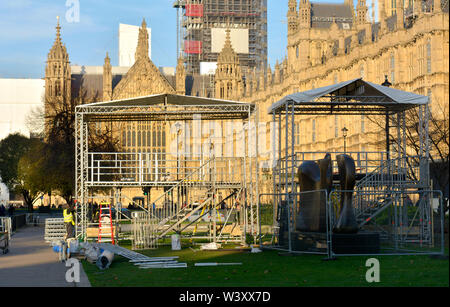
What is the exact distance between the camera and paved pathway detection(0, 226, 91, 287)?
16562 mm

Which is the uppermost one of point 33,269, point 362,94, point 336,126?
point 336,126

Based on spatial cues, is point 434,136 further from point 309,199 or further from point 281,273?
point 281,273

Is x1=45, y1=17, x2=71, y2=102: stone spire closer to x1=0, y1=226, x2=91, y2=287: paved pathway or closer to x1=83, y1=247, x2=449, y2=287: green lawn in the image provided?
x1=0, y1=226, x2=91, y2=287: paved pathway

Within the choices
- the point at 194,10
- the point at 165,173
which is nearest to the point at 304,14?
the point at 194,10

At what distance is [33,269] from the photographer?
2011 cm

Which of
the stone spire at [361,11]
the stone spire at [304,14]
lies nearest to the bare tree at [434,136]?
the stone spire at [361,11]

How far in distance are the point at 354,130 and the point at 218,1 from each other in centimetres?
5862

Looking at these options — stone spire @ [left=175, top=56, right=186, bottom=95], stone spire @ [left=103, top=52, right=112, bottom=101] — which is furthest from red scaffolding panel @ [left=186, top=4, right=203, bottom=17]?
stone spire @ [left=103, top=52, right=112, bottom=101]

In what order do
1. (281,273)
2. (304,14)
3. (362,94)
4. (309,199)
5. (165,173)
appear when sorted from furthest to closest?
1. (304,14)
2. (165,173)
3. (362,94)
4. (309,199)
5. (281,273)

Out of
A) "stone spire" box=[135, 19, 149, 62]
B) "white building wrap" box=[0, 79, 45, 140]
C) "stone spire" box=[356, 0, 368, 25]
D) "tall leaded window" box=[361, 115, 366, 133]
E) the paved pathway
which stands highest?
"stone spire" box=[135, 19, 149, 62]

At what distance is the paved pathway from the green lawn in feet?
2.48

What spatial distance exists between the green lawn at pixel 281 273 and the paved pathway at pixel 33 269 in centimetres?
76

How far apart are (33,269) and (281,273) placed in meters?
7.04
